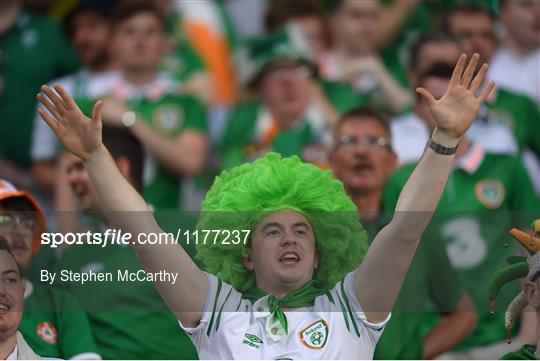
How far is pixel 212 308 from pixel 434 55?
227cm

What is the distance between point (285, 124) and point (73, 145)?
2296 millimetres

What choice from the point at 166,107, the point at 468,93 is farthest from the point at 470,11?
the point at 468,93

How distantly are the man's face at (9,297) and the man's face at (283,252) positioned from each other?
726 mm

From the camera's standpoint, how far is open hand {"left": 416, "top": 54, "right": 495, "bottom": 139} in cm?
410

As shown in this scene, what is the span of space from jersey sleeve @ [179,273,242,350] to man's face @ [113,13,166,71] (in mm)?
2274

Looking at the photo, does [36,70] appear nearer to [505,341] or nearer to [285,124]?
[285,124]

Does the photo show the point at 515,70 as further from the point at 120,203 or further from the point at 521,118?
the point at 120,203

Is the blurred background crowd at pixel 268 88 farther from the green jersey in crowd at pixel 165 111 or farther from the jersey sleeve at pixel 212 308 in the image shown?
the jersey sleeve at pixel 212 308

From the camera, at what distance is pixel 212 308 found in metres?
4.30

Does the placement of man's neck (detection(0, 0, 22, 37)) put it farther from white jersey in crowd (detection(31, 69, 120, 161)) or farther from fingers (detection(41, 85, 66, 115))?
fingers (detection(41, 85, 66, 115))

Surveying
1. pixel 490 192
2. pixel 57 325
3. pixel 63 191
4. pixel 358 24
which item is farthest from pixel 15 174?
pixel 490 192

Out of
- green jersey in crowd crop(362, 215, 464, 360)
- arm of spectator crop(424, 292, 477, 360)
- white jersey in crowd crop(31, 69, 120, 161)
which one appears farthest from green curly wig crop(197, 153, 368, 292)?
white jersey in crowd crop(31, 69, 120, 161)

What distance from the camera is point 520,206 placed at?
573cm

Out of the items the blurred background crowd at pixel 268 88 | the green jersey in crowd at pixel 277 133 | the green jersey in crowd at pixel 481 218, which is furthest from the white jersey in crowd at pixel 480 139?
the green jersey in crowd at pixel 277 133
